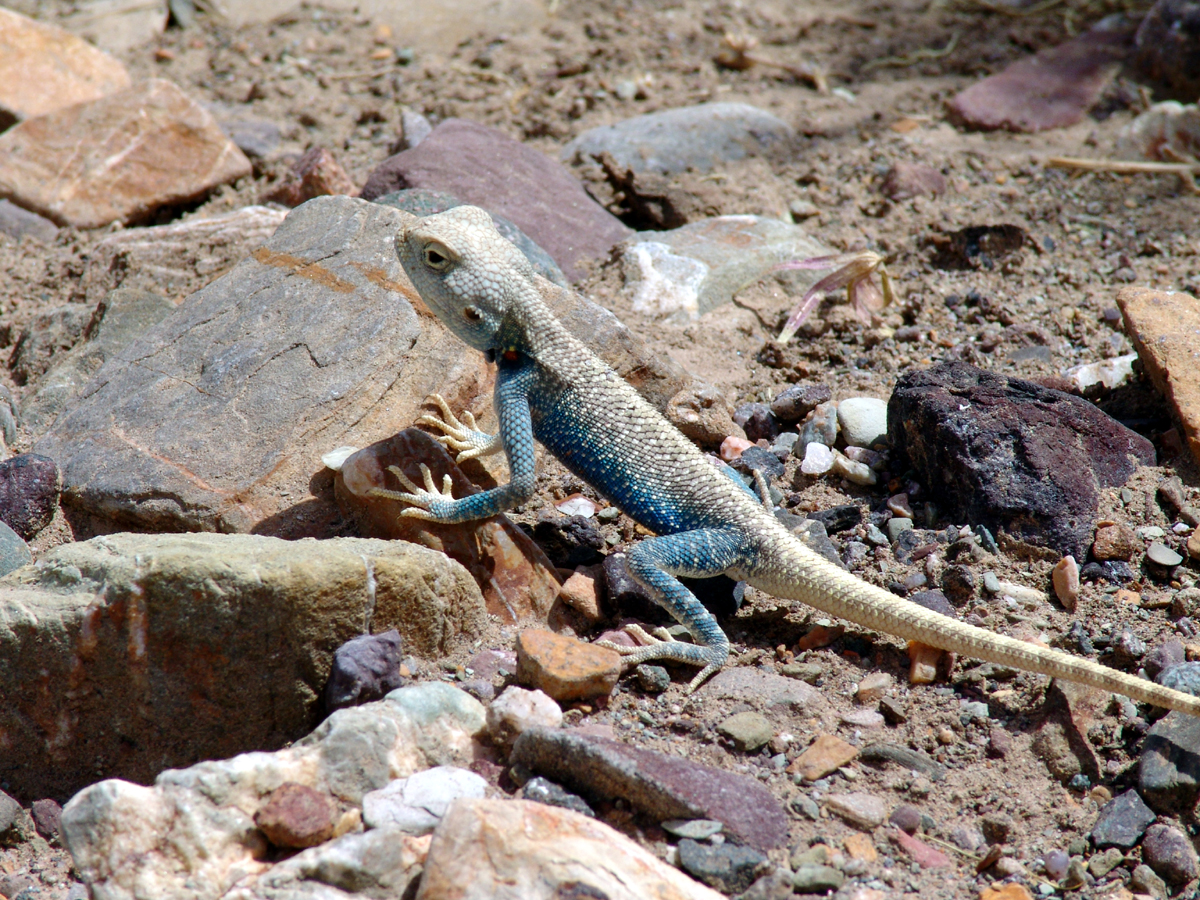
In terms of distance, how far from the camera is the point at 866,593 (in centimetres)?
379

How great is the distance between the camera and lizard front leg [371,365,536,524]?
3.94 meters

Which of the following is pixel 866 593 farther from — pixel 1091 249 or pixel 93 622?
pixel 1091 249

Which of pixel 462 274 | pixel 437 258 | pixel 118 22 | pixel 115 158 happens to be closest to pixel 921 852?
pixel 462 274

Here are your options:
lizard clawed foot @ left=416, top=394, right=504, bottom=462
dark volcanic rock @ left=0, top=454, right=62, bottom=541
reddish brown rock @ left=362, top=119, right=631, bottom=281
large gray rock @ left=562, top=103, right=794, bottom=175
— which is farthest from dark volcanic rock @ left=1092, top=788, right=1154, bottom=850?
large gray rock @ left=562, top=103, right=794, bottom=175

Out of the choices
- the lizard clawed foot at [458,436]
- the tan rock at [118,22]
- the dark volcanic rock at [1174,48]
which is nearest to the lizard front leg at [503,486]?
the lizard clawed foot at [458,436]

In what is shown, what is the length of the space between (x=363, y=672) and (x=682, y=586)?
1.38 metres

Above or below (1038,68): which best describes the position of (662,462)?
below

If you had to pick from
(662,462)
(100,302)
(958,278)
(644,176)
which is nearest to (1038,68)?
(958,278)

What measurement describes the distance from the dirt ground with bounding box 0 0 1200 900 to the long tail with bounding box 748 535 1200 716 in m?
0.21

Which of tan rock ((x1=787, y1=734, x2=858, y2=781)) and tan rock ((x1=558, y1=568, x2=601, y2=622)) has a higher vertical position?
tan rock ((x1=787, y1=734, x2=858, y2=781))

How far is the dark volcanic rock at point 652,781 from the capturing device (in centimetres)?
291

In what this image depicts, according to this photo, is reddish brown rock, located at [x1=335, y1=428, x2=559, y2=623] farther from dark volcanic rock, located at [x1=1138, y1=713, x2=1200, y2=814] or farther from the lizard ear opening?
dark volcanic rock, located at [x1=1138, y1=713, x2=1200, y2=814]

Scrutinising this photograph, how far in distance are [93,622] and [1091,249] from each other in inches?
244

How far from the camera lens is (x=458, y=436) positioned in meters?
4.48
